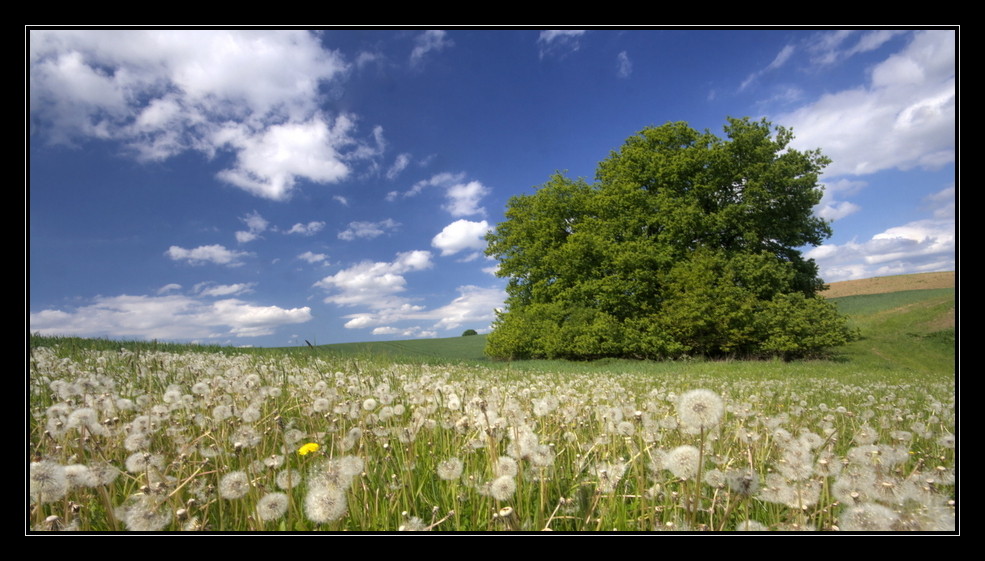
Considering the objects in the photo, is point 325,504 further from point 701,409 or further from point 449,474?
point 701,409

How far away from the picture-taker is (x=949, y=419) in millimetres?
4695

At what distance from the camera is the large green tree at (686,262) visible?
69.5ft

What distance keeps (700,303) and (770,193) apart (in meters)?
6.78

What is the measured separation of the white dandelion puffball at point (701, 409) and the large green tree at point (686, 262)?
2076cm

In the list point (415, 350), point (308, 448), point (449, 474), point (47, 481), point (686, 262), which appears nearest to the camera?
point (47, 481)

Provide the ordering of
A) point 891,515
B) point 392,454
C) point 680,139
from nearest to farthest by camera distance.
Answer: point 891,515 < point 392,454 < point 680,139

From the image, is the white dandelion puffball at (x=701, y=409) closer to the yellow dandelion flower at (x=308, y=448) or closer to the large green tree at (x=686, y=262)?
the yellow dandelion flower at (x=308, y=448)

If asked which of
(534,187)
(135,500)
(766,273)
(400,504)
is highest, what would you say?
(534,187)

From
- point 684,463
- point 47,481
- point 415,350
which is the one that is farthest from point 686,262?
point 47,481

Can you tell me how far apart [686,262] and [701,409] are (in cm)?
2196

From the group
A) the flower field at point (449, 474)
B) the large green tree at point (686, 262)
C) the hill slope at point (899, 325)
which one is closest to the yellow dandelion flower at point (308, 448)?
the flower field at point (449, 474)

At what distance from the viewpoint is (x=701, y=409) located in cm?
182
